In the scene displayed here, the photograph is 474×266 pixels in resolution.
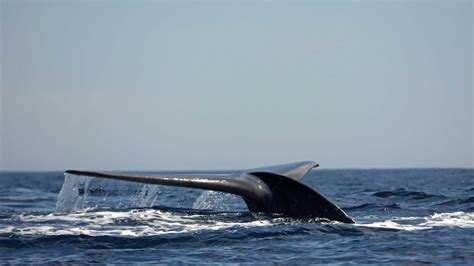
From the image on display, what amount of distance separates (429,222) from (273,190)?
8.88 feet

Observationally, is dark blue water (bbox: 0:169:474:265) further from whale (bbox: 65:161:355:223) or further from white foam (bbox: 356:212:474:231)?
whale (bbox: 65:161:355:223)

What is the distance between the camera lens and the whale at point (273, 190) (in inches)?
464

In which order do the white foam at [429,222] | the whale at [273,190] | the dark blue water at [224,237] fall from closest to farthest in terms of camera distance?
1. the dark blue water at [224,237]
2. the whale at [273,190]
3. the white foam at [429,222]

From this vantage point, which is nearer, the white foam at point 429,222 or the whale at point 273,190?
the whale at point 273,190

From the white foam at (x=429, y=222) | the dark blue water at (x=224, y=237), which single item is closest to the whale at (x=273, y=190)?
the dark blue water at (x=224, y=237)

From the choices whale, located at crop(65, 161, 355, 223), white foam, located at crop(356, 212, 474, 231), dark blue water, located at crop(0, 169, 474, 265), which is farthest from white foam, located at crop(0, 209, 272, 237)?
white foam, located at crop(356, 212, 474, 231)

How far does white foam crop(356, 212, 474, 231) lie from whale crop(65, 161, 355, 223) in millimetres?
703

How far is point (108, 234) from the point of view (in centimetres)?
1156

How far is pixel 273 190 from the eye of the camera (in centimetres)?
1237

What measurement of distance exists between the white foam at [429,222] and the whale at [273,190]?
0.70 m

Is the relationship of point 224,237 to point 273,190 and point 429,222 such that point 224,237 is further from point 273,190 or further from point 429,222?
point 429,222

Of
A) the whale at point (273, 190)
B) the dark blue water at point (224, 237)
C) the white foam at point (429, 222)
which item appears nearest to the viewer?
the dark blue water at point (224, 237)

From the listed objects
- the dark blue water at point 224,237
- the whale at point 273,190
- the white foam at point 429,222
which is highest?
the whale at point 273,190

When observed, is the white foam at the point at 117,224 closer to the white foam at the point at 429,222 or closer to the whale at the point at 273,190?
the whale at the point at 273,190
